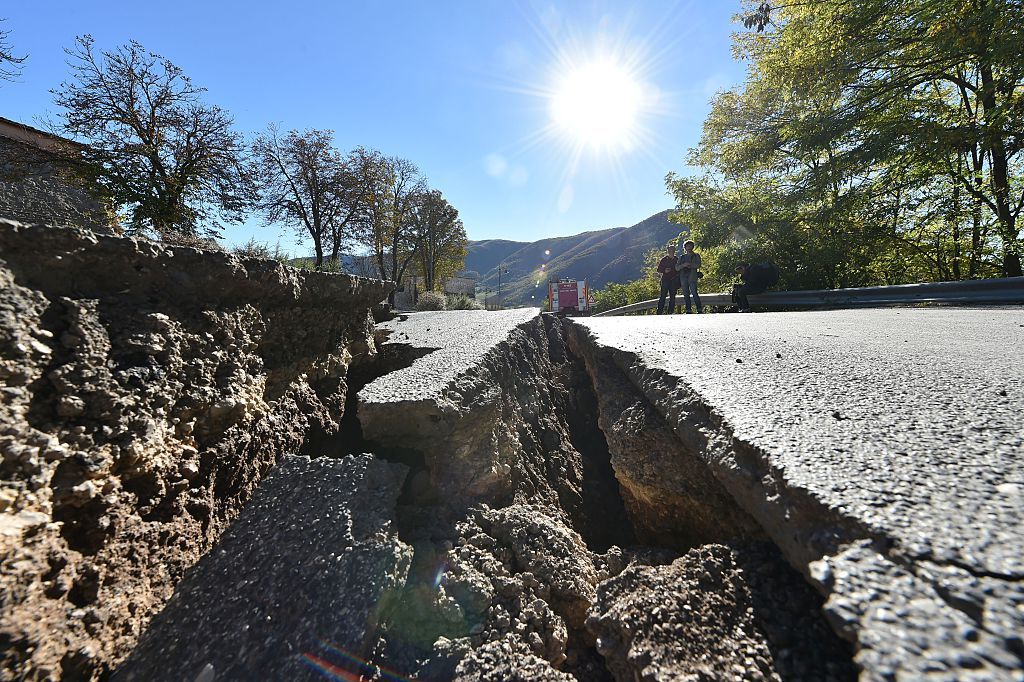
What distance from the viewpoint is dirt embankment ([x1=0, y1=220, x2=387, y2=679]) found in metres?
0.72

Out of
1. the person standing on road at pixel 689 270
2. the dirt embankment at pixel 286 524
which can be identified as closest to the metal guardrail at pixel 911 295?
the person standing on road at pixel 689 270

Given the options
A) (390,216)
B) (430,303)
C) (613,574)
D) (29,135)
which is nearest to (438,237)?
(390,216)

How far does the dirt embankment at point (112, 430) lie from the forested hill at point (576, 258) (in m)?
70.2

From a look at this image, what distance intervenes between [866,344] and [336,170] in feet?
59.5

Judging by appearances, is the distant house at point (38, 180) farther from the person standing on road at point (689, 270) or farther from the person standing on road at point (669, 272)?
the person standing on road at point (689, 270)

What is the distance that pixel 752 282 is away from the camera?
7.91m

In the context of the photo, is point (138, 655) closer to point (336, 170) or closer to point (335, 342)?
point (335, 342)

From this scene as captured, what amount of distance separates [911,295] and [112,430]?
318 inches

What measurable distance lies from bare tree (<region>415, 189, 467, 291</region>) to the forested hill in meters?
38.0

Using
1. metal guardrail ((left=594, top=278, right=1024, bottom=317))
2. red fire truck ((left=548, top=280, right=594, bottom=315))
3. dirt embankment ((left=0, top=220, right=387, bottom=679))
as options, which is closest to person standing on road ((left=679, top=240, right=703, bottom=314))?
metal guardrail ((left=594, top=278, right=1024, bottom=317))

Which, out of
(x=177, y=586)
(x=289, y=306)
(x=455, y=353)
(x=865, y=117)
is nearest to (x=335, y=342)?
A: (x=289, y=306)

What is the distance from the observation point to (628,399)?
1965 mm

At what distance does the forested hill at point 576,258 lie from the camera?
10700cm

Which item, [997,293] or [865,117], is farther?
[865,117]
